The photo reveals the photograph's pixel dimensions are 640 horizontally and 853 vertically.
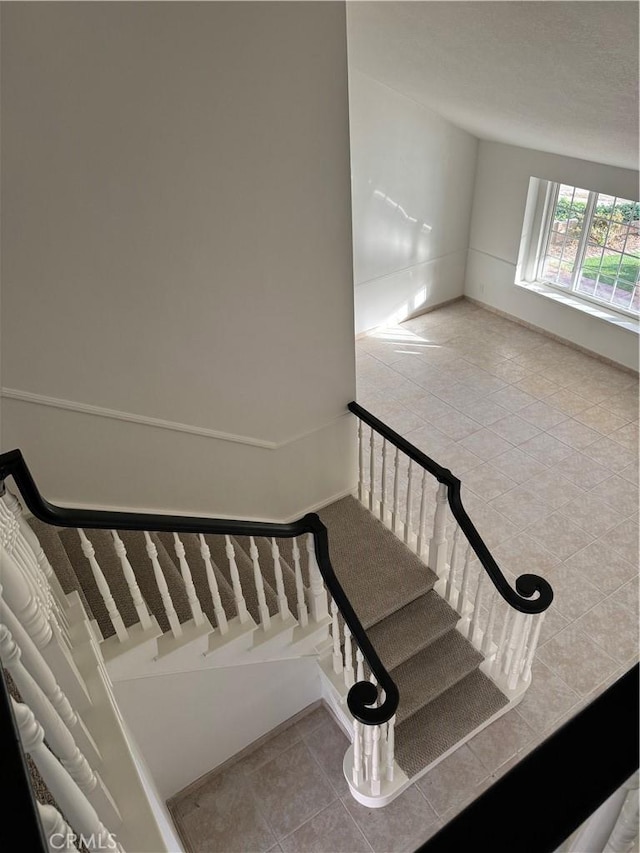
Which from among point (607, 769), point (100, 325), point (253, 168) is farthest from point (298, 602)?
point (607, 769)

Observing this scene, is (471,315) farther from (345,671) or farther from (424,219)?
(345,671)

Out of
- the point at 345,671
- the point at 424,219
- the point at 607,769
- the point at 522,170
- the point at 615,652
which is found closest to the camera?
the point at 607,769

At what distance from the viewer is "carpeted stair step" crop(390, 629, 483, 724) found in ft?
11.0

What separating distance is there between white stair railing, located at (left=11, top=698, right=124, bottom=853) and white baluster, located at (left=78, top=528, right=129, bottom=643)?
3.74 ft

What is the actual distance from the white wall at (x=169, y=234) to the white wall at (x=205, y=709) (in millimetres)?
998

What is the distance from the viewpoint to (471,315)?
801 centimetres

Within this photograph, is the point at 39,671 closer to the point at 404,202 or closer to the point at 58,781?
the point at 58,781

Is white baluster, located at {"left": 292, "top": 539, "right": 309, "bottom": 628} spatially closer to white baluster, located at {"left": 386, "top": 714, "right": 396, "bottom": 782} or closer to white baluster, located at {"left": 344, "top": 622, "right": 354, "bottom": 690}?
white baluster, located at {"left": 344, "top": 622, "right": 354, "bottom": 690}

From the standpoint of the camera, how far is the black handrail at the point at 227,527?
2.06 meters

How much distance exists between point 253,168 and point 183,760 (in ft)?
10.5

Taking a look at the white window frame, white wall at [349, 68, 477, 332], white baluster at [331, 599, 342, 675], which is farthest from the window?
white baluster at [331, 599, 342, 675]

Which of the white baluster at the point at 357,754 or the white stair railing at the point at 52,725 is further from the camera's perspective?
the white baluster at the point at 357,754

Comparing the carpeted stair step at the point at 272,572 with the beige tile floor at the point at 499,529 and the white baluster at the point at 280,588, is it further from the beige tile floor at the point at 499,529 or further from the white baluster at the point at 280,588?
the beige tile floor at the point at 499,529

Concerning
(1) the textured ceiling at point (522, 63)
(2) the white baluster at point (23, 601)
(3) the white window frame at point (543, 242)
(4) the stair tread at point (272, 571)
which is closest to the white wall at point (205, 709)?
(4) the stair tread at point (272, 571)
